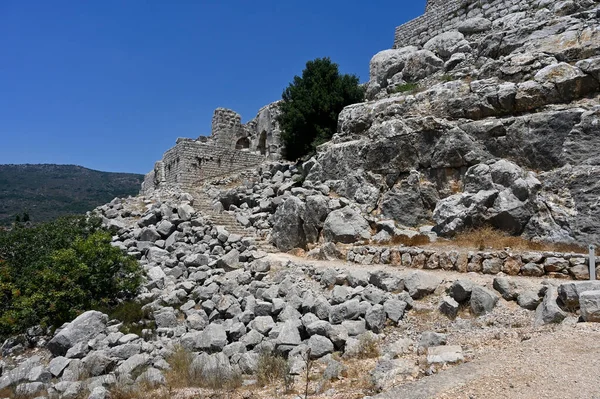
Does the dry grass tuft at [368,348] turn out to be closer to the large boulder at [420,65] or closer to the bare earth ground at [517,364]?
the bare earth ground at [517,364]

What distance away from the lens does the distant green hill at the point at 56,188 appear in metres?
94.0

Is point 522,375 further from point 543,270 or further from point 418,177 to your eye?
point 418,177

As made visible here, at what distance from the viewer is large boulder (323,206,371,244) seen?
13.0 metres

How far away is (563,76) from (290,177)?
11.9 metres

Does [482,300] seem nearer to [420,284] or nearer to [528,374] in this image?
[420,284]

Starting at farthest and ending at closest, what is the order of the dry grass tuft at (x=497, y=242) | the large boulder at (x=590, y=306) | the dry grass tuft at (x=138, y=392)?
the dry grass tuft at (x=497, y=242) → the dry grass tuft at (x=138, y=392) → the large boulder at (x=590, y=306)

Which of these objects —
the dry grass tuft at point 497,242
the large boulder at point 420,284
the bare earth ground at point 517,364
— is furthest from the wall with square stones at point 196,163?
the bare earth ground at point 517,364

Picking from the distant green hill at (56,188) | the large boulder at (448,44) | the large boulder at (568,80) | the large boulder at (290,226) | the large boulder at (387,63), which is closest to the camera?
the large boulder at (568,80)

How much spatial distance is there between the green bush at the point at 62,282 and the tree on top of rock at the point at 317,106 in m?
11.4

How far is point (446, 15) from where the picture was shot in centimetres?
1862

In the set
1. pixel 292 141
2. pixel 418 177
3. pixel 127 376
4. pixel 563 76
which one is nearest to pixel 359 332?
pixel 127 376

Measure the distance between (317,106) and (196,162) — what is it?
25.9ft

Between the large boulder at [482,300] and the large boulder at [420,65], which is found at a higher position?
the large boulder at [420,65]

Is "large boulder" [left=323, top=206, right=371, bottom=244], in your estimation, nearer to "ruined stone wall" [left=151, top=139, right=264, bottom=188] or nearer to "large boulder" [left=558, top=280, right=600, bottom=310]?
"large boulder" [left=558, top=280, right=600, bottom=310]
